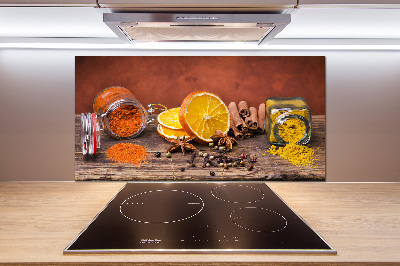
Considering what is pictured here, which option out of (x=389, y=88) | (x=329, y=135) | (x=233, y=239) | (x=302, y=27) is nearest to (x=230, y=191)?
(x=233, y=239)

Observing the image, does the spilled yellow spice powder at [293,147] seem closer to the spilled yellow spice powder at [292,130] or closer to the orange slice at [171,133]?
the spilled yellow spice powder at [292,130]

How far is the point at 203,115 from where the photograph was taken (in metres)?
1.38

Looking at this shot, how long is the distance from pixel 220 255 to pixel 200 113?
2.51 feet

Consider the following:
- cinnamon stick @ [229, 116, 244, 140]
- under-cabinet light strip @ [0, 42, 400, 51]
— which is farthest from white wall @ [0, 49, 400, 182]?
cinnamon stick @ [229, 116, 244, 140]

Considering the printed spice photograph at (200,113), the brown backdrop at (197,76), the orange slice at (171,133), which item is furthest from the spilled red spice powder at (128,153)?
the brown backdrop at (197,76)

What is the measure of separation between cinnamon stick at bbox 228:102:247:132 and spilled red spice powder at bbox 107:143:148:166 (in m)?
0.44

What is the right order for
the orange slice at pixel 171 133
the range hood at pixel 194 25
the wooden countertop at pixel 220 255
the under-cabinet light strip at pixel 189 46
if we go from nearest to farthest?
1. the wooden countertop at pixel 220 255
2. the range hood at pixel 194 25
3. the under-cabinet light strip at pixel 189 46
4. the orange slice at pixel 171 133

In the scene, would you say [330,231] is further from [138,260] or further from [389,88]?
[389,88]

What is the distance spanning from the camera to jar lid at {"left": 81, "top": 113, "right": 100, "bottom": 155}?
4.38ft

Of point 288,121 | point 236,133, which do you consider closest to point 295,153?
point 288,121

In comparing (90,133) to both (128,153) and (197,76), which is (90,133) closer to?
(128,153)

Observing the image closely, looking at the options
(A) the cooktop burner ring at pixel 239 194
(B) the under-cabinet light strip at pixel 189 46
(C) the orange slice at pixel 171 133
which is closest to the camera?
(A) the cooktop burner ring at pixel 239 194

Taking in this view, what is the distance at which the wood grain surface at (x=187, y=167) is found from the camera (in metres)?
1.33

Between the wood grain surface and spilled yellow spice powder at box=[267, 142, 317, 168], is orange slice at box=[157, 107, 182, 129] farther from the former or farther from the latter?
spilled yellow spice powder at box=[267, 142, 317, 168]
